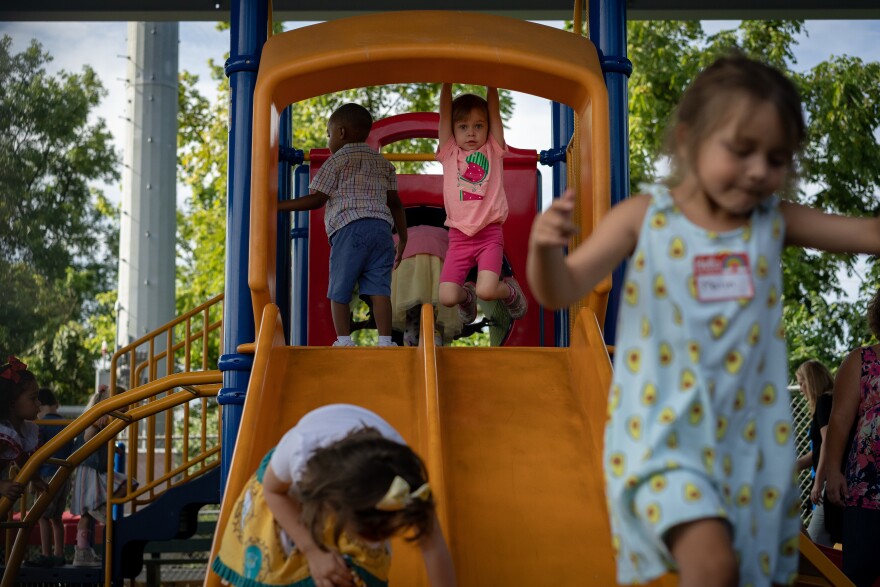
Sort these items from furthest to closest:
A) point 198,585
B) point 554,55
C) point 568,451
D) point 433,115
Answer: point 198,585 < point 433,115 < point 554,55 < point 568,451

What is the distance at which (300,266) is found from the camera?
735 centimetres

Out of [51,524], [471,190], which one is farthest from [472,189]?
[51,524]

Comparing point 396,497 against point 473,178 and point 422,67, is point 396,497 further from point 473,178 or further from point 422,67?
point 473,178

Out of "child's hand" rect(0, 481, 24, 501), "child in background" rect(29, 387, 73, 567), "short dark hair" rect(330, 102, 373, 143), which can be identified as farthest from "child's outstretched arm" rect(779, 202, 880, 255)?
Answer: "child in background" rect(29, 387, 73, 567)

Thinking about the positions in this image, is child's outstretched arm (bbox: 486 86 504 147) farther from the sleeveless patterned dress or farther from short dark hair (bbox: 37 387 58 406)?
short dark hair (bbox: 37 387 58 406)

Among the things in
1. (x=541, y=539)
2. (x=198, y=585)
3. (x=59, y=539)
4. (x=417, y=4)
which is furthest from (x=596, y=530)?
(x=198, y=585)

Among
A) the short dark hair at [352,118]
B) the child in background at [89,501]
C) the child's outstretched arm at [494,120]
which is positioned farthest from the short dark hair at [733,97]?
the child in background at [89,501]

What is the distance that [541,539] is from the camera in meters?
3.68

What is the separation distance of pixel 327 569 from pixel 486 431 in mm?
1450

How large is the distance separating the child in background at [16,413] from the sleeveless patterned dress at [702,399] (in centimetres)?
606

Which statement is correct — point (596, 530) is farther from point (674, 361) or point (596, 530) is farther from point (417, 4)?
point (417, 4)

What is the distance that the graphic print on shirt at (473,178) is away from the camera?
5379 mm

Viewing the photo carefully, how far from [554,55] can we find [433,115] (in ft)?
11.1

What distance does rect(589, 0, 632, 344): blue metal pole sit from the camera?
4953 mm
